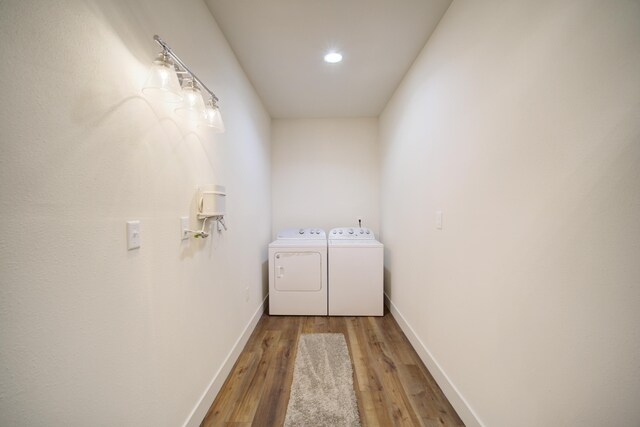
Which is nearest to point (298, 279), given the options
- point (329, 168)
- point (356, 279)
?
point (356, 279)

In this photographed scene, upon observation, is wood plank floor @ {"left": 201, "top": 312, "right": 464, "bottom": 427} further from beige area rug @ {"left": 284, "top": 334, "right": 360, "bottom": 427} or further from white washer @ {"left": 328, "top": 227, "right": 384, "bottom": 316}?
white washer @ {"left": 328, "top": 227, "right": 384, "bottom": 316}

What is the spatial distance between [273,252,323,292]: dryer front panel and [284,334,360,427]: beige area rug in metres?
0.61

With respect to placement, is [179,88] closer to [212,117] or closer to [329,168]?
[212,117]

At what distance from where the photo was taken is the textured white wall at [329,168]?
10.8ft

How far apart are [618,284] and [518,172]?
1.53 ft

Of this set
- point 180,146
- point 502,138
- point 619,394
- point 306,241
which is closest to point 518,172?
point 502,138

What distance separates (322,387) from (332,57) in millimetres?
2443

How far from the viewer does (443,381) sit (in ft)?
4.99

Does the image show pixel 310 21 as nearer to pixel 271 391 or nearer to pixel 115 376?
pixel 115 376

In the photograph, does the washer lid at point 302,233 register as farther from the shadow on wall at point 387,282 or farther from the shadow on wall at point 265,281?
→ the shadow on wall at point 387,282

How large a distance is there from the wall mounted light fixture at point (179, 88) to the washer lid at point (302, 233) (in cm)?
185

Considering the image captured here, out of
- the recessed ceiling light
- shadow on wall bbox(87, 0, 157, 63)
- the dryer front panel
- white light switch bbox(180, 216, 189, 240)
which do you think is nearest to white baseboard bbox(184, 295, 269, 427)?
the dryer front panel

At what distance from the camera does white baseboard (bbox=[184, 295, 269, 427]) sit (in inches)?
49.7

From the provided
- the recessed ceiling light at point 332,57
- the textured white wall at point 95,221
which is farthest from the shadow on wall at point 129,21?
the recessed ceiling light at point 332,57
